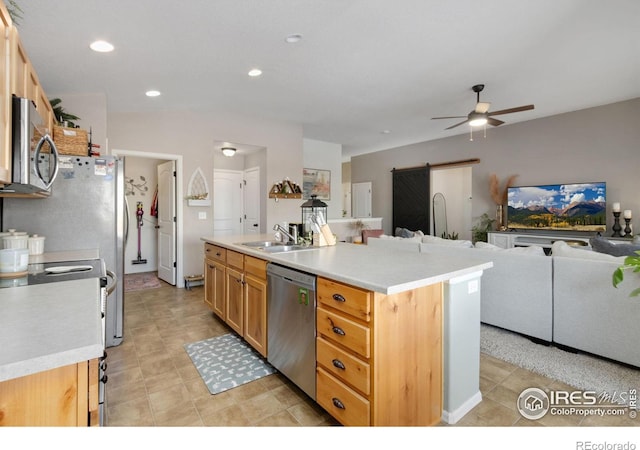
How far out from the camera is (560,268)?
269 cm

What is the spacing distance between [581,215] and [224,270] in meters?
5.63

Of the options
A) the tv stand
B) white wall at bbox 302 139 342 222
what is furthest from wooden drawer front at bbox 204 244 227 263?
the tv stand

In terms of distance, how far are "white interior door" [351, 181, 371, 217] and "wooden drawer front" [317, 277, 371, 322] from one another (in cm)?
733

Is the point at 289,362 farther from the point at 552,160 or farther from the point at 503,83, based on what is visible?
the point at 552,160

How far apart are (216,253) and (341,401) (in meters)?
2.07

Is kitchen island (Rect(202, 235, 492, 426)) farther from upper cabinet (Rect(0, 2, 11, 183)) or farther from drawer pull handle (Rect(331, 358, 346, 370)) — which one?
upper cabinet (Rect(0, 2, 11, 183))

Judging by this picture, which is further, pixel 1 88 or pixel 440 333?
pixel 440 333

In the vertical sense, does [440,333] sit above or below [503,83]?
below

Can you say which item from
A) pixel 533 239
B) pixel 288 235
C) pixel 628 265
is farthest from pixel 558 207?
pixel 288 235

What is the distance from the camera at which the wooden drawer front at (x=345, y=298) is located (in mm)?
1534

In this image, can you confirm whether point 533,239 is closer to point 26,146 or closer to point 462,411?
point 462,411

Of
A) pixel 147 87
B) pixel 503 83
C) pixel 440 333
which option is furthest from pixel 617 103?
pixel 147 87

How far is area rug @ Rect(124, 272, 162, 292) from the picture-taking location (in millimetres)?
4957

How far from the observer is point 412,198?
7.84m
